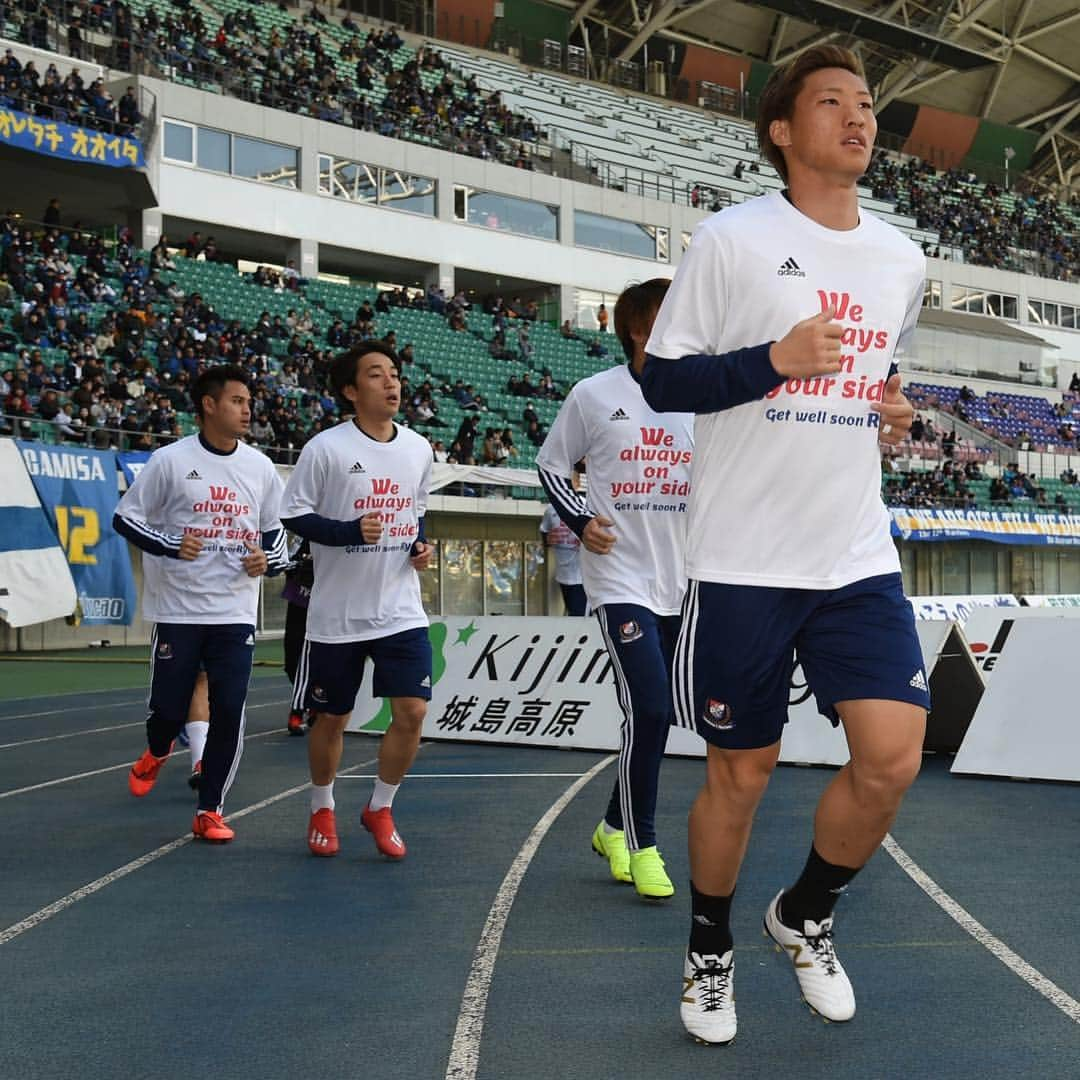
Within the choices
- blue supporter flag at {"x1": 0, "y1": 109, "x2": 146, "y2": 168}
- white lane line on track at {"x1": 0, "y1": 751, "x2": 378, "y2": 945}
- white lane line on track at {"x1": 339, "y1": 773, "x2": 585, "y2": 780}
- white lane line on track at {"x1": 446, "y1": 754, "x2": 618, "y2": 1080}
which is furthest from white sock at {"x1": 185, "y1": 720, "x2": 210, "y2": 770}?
blue supporter flag at {"x1": 0, "y1": 109, "x2": 146, "y2": 168}

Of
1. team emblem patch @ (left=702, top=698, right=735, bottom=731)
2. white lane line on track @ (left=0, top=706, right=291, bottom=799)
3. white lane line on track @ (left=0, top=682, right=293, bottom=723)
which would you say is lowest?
white lane line on track @ (left=0, top=682, right=293, bottom=723)

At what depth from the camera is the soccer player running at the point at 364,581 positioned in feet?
20.3

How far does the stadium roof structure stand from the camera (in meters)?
56.7

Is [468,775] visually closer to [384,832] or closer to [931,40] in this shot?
[384,832]

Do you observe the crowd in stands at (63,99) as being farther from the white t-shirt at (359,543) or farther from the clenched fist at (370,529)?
the clenched fist at (370,529)

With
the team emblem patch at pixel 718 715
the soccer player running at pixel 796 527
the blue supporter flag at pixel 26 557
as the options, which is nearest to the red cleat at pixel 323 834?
the soccer player running at pixel 796 527

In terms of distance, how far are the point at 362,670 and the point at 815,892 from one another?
3134mm

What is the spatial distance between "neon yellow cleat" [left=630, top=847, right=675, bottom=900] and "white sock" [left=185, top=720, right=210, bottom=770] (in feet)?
11.5

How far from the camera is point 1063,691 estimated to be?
8.70 m

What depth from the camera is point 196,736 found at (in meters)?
8.09

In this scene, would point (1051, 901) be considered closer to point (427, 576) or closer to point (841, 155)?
point (841, 155)

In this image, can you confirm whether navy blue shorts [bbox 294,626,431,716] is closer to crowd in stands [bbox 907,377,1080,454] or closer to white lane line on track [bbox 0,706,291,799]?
white lane line on track [bbox 0,706,291,799]

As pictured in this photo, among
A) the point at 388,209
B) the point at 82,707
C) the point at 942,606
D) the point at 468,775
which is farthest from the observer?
the point at 388,209

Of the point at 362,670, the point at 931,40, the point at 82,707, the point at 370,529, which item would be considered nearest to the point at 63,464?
the point at 82,707
